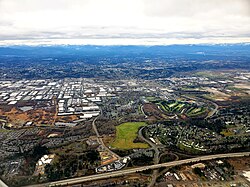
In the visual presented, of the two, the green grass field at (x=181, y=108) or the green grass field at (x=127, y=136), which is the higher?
the green grass field at (x=127, y=136)

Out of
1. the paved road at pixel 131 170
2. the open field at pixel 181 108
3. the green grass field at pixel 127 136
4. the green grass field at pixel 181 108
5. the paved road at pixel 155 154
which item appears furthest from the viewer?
the green grass field at pixel 181 108

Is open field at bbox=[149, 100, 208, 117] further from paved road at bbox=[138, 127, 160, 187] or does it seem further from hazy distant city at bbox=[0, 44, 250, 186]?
paved road at bbox=[138, 127, 160, 187]

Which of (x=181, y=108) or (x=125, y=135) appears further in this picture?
(x=181, y=108)

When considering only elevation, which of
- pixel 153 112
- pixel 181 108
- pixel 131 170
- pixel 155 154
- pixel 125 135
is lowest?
pixel 181 108

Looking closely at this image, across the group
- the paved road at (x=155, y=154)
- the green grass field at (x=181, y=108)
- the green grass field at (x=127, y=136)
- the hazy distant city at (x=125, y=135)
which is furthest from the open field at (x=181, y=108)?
the paved road at (x=155, y=154)

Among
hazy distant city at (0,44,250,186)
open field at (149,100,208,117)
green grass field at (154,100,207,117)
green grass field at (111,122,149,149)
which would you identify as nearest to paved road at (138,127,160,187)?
hazy distant city at (0,44,250,186)

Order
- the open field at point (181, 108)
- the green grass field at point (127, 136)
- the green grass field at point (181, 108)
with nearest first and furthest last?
1. the green grass field at point (127, 136)
2. the open field at point (181, 108)
3. the green grass field at point (181, 108)

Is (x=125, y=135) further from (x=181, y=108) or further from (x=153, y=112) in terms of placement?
(x=181, y=108)

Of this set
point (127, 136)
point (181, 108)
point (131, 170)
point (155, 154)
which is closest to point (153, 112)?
point (181, 108)

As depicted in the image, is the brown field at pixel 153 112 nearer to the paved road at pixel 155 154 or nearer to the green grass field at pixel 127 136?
the green grass field at pixel 127 136
